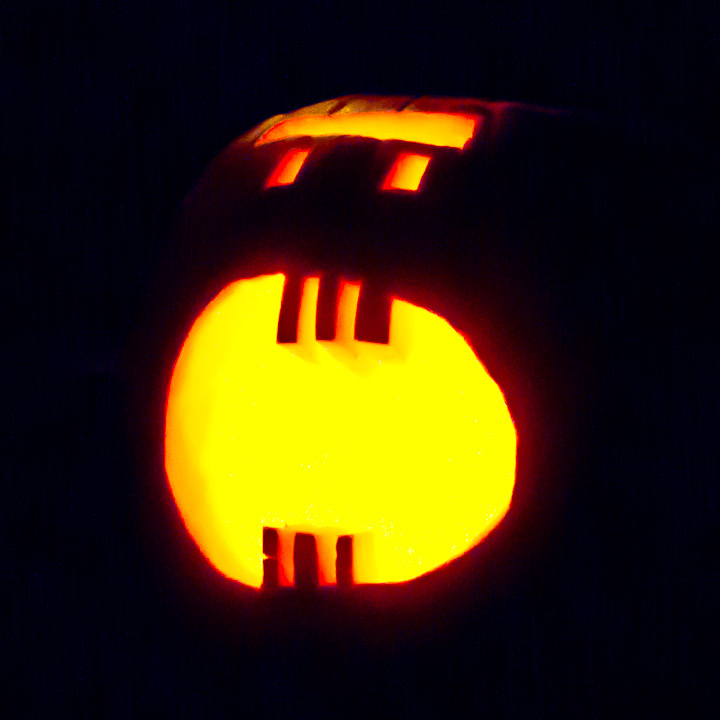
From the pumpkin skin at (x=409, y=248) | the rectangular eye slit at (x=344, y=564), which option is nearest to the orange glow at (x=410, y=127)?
the pumpkin skin at (x=409, y=248)

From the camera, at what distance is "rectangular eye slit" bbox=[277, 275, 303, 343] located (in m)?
0.97

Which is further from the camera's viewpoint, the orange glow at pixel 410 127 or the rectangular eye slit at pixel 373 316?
A: the orange glow at pixel 410 127

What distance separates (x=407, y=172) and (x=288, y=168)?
0.48 feet

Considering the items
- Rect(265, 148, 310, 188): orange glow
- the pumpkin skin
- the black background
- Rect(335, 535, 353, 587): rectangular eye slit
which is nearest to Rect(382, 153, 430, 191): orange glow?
the pumpkin skin

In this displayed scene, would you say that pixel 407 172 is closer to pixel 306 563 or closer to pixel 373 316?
pixel 373 316

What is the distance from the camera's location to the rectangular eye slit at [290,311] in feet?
3.19

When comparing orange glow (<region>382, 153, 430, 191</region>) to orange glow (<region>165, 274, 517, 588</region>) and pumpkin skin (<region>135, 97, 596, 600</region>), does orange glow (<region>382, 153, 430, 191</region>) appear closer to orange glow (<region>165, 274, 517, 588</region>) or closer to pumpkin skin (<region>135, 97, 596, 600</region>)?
pumpkin skin (<region>135, 97, 596, 600</region>)

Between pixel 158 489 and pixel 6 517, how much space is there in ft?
1.64

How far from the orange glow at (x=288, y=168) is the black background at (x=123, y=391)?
229mm

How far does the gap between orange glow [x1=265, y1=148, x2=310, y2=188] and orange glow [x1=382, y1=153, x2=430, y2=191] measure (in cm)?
11

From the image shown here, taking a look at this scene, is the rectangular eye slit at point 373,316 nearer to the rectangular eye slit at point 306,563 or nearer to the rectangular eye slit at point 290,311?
the rectangular eye slit at point 290,311

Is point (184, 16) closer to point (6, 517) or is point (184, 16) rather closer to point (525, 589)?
point (6, 517)

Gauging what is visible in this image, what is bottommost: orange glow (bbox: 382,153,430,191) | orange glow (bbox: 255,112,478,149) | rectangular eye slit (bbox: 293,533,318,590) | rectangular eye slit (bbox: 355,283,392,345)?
rectangular eye slit (bbox: 293,533,318,590)

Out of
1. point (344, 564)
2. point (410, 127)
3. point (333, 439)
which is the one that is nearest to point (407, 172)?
point (410, 127)
